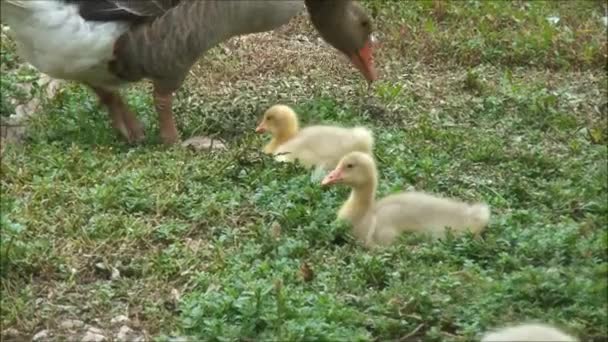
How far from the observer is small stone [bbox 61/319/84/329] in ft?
15.4

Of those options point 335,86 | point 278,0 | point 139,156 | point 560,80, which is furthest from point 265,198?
point 560,80

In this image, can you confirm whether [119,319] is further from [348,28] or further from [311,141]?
[348,28]

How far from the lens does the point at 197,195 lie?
589 centimetres

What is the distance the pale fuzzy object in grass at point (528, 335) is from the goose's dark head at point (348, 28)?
3712mm

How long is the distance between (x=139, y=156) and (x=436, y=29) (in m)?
3.38

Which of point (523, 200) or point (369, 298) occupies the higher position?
point (523, 200)

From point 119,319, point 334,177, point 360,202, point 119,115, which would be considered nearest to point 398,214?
point 360,202

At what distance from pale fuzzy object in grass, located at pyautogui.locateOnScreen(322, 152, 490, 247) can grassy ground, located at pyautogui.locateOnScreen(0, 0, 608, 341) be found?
9 cm

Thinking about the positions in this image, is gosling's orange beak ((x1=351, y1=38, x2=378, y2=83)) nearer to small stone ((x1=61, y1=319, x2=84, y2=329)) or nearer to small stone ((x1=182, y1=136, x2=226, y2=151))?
small stone ((x1=182, y1=136, x2=226, y2=151))

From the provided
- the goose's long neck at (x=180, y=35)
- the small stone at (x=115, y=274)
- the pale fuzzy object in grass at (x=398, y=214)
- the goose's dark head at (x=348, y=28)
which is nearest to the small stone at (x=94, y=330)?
the small stone at (x=115, y=274)

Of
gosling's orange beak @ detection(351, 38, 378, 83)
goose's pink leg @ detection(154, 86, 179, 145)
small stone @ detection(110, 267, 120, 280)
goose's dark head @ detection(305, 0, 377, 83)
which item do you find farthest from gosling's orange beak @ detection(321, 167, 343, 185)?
gosling's orange beak @ detection(351, 38, 378, 83)

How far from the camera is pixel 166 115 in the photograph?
6.88 metres

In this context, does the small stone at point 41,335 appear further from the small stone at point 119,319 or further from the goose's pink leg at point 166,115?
the goose's pink leg at point 166,115

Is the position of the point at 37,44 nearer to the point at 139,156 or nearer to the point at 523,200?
the point at 139,156
